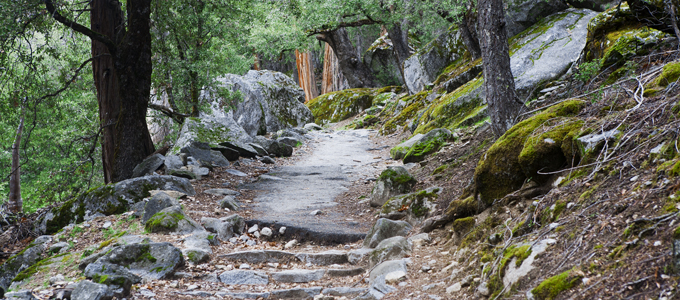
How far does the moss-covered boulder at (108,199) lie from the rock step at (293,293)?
3.15 m

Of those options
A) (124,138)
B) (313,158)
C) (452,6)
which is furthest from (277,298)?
(452,6)

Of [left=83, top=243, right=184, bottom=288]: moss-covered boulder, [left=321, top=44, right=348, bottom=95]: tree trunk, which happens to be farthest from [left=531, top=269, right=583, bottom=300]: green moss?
[left=321, top=44, right=348, bottom=95]: tree trunk

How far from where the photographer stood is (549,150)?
3.63m

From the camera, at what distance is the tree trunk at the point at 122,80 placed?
749 centimetres

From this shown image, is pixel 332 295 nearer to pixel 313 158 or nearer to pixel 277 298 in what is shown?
pixel 277 298

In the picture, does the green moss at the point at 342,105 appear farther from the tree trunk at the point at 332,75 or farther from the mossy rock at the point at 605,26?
the mossy rock at the point at 605,26

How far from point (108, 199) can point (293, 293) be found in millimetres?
4002

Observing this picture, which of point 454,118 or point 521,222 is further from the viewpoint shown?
point 454,118

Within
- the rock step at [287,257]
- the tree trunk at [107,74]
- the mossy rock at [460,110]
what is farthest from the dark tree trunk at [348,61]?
the rock step at [287,257]

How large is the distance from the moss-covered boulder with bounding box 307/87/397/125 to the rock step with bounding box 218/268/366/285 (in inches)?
644

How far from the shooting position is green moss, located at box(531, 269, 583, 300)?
86.0 inches

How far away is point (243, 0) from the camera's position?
32.9 ft

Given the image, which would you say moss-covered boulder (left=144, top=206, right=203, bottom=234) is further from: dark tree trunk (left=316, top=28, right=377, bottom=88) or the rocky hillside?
dark tree trunk (left=316, top=28, right=377, bottom=88)

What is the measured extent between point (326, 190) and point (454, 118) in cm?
418
